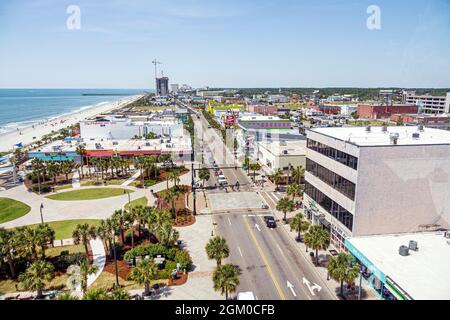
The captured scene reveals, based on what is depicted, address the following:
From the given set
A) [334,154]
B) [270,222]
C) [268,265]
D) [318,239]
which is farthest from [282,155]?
[268,265]

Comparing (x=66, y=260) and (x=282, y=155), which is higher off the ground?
(x=282, y=155)

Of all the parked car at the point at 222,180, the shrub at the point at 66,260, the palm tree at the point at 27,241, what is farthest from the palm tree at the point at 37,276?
the parked car at the point at 222,180

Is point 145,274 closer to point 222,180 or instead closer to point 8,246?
point 8,246

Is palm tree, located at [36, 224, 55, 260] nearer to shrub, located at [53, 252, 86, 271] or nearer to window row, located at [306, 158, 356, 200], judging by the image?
shrub, located at [53, 252, 86, 271]

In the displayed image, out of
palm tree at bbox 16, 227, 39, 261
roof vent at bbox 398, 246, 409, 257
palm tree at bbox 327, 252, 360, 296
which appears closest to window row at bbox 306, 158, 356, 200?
roof vent at bbox 398, 246, 409, 257

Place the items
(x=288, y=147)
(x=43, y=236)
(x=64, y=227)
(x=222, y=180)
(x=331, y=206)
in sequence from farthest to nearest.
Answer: (x=288, y=147), (x=222, y=180), (x=64, y=227), (x=331, y=206), (x=43, y=236)

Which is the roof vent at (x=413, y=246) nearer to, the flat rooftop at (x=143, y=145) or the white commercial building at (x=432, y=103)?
the flat rooftop at (x=143, y=145)

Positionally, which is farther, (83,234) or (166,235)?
(166,235)

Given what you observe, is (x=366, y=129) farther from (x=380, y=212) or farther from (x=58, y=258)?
(x=58, y=258)
